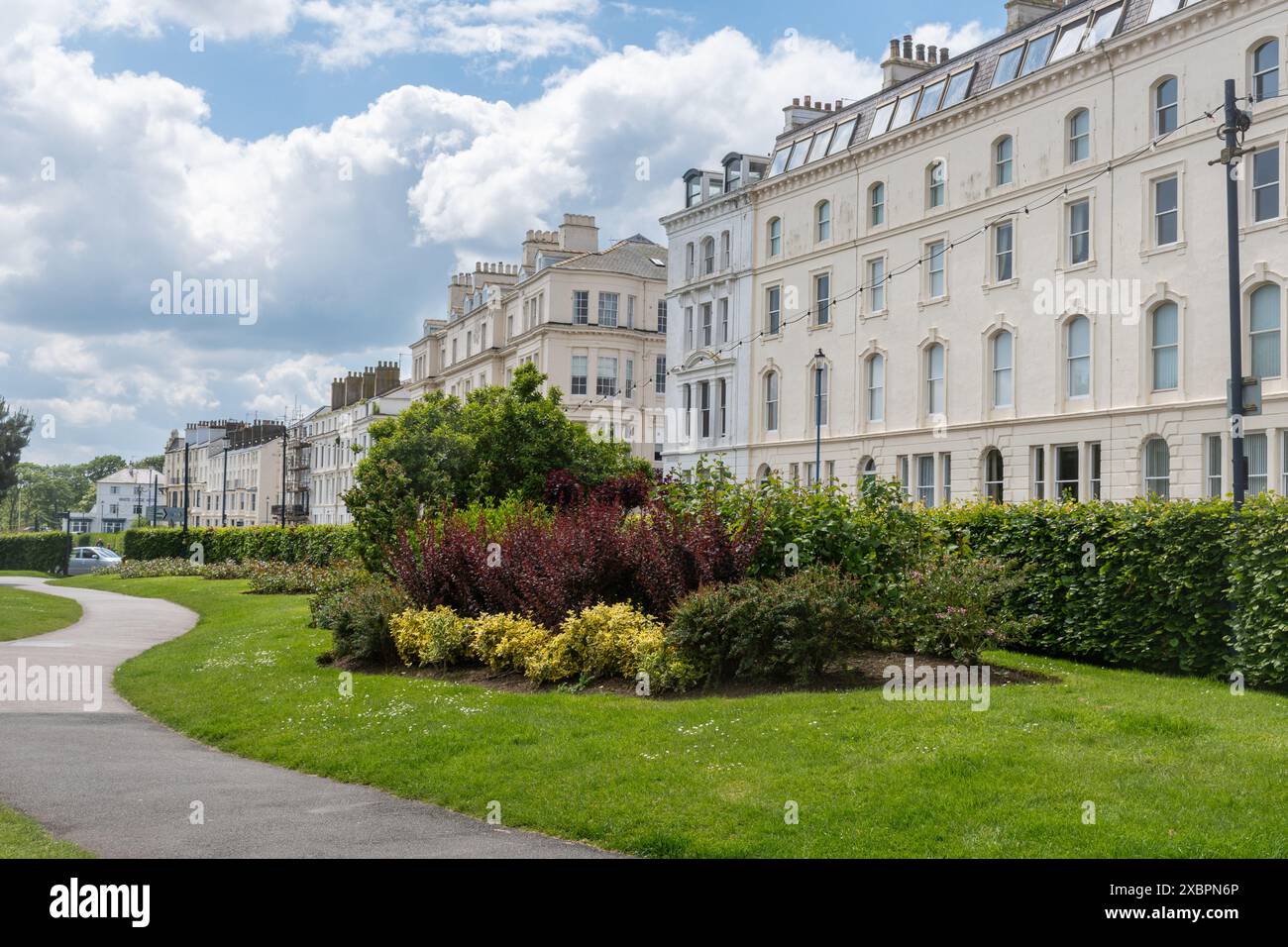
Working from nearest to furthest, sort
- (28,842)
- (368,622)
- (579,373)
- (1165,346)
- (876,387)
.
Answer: (28,842), (368,622), (1165,346), (876,387), (579,373)

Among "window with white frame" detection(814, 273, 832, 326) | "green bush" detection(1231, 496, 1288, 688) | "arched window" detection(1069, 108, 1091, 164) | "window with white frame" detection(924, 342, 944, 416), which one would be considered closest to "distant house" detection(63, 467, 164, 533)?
"window with white frame" detection(814, 273, 832, 326)

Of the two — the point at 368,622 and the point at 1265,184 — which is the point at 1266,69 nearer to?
the point at 1265,184

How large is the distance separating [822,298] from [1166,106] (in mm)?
17334

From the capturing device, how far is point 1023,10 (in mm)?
42500

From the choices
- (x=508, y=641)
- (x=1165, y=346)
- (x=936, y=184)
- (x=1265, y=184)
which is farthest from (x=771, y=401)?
(x=508, y=641)

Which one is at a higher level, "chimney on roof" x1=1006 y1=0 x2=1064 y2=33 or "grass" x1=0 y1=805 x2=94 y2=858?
"chimney on roof" x1=1006 y1=0 x2=1064 y2=33

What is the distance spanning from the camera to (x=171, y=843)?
817 centimetres

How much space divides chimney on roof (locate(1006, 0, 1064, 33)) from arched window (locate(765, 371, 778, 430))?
17.0 meters

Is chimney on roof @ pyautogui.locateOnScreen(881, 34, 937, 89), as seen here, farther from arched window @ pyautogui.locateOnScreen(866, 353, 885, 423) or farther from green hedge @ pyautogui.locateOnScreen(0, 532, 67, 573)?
green hedge @ pyautogui.locateOnScreen(0, 532, 67, 573)

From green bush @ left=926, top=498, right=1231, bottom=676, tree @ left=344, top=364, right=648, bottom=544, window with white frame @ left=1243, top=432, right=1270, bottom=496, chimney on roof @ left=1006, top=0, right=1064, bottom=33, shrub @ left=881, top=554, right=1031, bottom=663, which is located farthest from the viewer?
chimney on roof @ left=1006, top=0, right=1064, bottom=33

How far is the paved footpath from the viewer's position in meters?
8.12

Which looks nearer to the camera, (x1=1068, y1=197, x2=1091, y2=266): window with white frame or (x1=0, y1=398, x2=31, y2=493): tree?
(x1=1068, y1=197, x2=1091, y2=266): window with white frame
